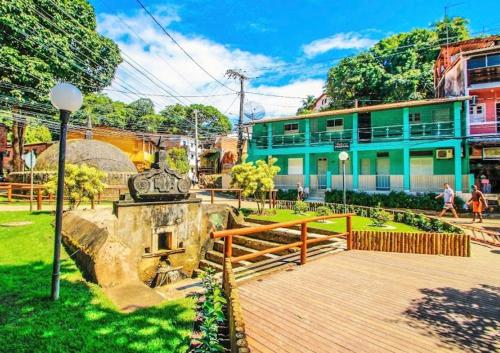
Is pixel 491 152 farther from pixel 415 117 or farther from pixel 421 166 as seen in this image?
pixel 415 117

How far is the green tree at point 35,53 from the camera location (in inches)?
880

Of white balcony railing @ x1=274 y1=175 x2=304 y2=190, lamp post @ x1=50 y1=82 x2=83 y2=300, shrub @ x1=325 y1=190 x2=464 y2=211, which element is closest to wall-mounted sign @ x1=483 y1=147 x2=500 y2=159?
shrub @ x1=325 y1=190 x2=464 y2=211

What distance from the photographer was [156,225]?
1184 cm

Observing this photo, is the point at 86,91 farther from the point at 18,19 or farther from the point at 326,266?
the point at 326,266

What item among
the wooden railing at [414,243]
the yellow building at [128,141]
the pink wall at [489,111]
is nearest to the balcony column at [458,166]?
the pink wall at [489,111]

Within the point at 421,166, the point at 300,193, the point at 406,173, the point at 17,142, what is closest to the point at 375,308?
the point at 406,173

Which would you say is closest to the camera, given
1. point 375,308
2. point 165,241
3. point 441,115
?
point 375,308

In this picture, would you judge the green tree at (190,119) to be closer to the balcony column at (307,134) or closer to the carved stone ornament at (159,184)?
the balcony column at (307,134)

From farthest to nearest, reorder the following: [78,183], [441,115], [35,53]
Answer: [35,53], [441,115], [78,183]

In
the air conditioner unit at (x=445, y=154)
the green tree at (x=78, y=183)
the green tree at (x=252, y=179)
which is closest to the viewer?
the green tree at (x=78, y=183)

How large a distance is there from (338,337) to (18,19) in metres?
31.4

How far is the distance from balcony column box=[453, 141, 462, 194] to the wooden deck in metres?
15.3

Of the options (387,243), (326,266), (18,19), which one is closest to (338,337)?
(326,266)

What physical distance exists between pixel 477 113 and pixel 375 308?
23.3 meters
